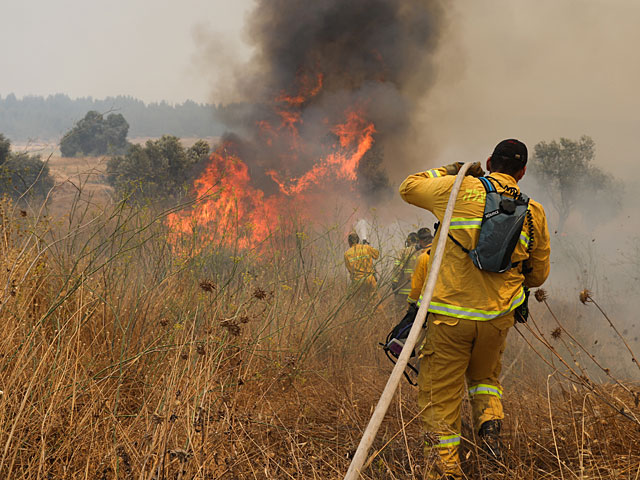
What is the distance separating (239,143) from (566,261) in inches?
554

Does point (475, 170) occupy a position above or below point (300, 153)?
above

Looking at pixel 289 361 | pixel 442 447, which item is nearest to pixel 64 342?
pixel 289 361

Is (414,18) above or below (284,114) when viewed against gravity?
above

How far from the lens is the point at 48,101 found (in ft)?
529

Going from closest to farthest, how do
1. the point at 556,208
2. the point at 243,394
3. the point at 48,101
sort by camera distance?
the point at 243,394
the point at 556,208
the point at 48,101

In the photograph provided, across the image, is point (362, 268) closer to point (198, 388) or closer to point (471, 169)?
point (471, 169)

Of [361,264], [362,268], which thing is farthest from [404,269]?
[361,264]

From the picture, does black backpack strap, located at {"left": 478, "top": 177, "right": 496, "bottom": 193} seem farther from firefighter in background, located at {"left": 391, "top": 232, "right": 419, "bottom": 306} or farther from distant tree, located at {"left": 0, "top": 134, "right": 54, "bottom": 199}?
firefighter in background, located at {"left": 391, "top": 232, "right": 419, "bottom": 306}

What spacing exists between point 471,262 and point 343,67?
62.3ft

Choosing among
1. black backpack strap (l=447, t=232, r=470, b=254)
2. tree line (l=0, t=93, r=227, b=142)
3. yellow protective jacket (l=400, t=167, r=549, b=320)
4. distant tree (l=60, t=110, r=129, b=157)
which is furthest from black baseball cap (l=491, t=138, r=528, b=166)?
tree line (l=0, t=93, r=227, b=142)

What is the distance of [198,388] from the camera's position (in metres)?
2.08

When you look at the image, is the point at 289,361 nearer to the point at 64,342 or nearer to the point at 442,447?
the point at 442,447

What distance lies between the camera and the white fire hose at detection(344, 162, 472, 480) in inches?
67.6

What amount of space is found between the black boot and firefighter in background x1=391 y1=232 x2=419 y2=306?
276 cm
